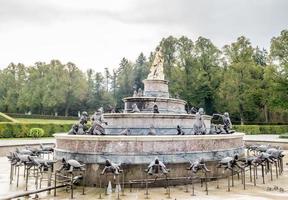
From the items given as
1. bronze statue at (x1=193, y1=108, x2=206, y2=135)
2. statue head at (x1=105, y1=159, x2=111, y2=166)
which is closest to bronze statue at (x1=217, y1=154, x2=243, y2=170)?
bronze statue at (x1=193, y1=108, x2=206, y2=135)

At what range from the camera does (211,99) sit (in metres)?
52.2

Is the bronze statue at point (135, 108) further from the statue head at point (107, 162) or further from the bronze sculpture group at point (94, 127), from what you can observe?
the statue head at point (107, 162)

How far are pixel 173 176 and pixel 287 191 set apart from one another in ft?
12.2

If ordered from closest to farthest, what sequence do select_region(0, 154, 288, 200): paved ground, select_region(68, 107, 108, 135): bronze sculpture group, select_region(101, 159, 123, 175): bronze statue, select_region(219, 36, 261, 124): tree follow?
select_region(0, 154, 288, 200): paved ground < select_region(101, 159, 123, 175): bronze statue < select_region(68, 107, 108, 135): bronze sculpture group < select_region(219, 36, 261, 124): tree

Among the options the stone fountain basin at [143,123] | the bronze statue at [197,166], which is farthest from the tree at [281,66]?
the bronze statue at [197,166]

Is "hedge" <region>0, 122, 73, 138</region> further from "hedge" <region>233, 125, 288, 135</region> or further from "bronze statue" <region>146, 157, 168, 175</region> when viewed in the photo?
"bronze statue" <region>146, 157, 168, 175</region>

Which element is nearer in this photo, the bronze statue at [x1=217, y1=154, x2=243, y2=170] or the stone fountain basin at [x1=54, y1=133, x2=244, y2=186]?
the stone fountain basin at [x1=54, y1=133, x2=244, y2=186]

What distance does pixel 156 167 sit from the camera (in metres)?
10.9

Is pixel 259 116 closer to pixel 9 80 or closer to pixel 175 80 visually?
pixel 175 80

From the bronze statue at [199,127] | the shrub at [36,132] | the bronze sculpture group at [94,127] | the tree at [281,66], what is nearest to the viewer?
the bronze sculpture group at [94,127]

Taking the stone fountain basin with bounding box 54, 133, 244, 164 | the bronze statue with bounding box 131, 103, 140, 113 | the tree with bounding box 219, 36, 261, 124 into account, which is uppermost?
the tree with bounding box 219, 36, 261, 124

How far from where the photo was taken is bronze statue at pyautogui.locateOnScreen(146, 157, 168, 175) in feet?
35.3

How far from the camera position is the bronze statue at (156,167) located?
423 inches

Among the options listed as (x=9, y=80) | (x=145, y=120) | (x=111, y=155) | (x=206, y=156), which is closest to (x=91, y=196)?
(x=111, y=155)
